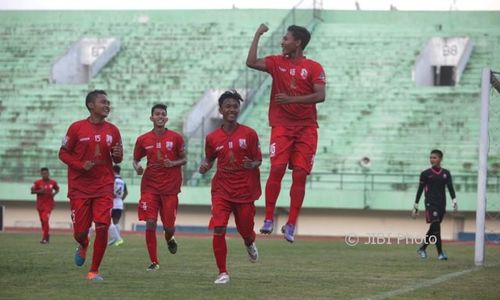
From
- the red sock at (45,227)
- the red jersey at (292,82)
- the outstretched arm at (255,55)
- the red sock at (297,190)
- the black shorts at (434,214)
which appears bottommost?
the red sock at (45,227)

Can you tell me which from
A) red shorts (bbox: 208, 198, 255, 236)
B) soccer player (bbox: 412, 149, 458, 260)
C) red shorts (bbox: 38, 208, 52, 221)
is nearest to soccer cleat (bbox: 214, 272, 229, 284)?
red shorts (bbox: 208, 198, 255, 236)

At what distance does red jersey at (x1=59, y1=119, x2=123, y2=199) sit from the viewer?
15.4m

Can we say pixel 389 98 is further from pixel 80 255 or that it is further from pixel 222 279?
pixel 222 279

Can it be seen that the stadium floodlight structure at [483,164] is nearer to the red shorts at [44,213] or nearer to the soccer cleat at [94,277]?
the soccer cleat at [94,277]

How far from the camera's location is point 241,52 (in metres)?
44.5

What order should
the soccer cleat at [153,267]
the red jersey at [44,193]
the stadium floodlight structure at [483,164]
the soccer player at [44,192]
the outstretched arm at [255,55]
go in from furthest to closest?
the red jersey at [44,193] → the soccer player at [44,192] → the stadium floodlight structure at [483,164] → the soccer cleat at [153,267] → the outstretched arm at [255,55]

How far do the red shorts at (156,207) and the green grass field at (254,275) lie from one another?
727mm

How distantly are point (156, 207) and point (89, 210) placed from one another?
2.48m

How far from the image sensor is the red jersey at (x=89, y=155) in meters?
15.4

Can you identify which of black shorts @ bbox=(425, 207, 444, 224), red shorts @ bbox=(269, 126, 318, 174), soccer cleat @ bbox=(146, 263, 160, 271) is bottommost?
soccer cleat @ bbox=(146, 263, 160, 271)

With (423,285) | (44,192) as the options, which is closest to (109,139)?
(423,285)

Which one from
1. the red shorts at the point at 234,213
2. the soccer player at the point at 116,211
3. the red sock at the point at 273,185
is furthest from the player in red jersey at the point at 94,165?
the soccer player at the point at 116,211

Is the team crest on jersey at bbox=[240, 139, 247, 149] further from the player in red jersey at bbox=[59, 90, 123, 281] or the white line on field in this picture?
the white line on field

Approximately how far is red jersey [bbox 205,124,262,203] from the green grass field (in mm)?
1079
